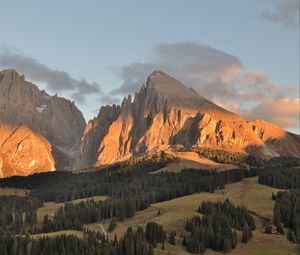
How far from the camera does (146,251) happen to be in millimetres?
198875

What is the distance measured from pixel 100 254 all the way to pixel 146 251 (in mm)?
16249

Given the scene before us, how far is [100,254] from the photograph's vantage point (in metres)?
195

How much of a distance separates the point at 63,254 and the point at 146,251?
2927 cm

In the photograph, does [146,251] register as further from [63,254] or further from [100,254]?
[63,254]

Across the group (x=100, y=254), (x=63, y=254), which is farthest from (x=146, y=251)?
(x=63, y=254)

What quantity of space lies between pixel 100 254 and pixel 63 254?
14.2 metres

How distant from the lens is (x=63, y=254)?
19962cm
